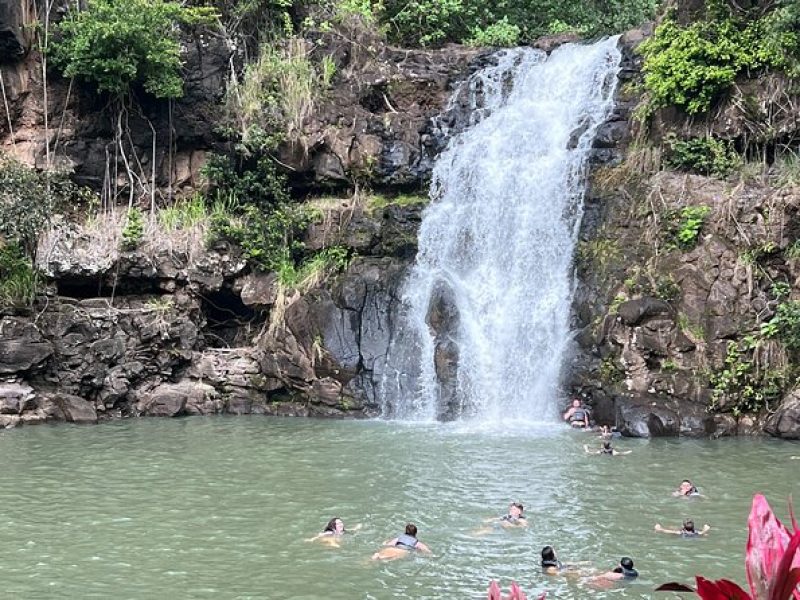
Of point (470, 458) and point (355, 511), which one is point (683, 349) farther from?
point (355, 511)

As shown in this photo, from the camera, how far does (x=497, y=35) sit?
2550 centimetres

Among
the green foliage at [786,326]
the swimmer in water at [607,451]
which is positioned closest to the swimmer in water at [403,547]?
the swimmer in water at [607,451]

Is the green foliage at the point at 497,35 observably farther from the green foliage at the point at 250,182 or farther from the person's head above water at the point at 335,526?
the person's head above water at the point at 335,526

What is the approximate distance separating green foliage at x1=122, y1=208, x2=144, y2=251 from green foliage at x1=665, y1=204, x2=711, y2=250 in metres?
11.7

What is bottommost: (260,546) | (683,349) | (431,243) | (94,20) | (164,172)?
(260,546)

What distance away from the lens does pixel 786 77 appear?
56.3ft

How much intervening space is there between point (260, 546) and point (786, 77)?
14.0 metres

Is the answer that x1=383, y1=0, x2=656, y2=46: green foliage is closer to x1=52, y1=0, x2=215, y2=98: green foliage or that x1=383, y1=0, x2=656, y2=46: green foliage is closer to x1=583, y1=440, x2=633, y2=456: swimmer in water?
x1=52, y1=0, x2=215, y2=98: green foliage

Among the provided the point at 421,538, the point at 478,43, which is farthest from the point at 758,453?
the point at 478,43

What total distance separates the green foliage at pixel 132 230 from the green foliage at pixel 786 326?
44.2 feet

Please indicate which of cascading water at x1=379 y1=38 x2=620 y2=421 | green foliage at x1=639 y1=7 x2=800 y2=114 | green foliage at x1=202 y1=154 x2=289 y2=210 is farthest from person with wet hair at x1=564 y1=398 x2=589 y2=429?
green foliage at x1=202 y1=154 x2=289 y2=210

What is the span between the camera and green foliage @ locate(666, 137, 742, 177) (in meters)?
17.5

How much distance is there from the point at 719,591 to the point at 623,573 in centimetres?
738

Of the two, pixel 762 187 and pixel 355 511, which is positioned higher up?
pixel 762 187
